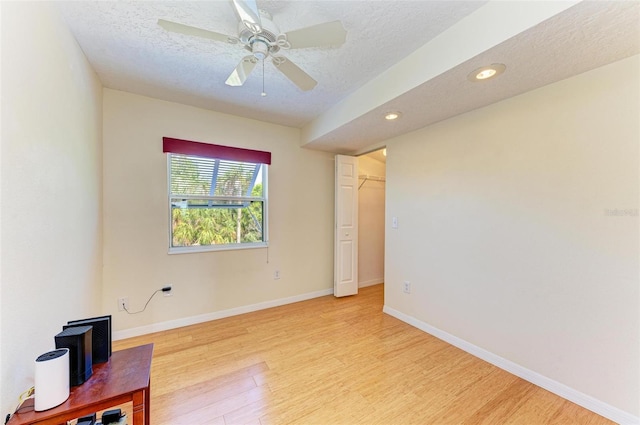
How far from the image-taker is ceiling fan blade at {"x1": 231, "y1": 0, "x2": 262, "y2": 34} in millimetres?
1169

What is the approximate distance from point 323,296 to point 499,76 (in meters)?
3.22

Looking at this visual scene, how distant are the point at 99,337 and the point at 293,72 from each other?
1830mm

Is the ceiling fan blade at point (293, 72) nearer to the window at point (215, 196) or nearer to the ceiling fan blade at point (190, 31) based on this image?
the ceiling fan blade at point (190, 31)

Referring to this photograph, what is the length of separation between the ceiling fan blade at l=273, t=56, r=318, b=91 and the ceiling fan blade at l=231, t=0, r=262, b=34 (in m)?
0.23

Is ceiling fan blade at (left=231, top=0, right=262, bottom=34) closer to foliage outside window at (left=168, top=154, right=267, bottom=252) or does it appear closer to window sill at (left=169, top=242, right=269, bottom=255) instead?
foliage outside window at (left=168, top=154, right=267, bottom=252)

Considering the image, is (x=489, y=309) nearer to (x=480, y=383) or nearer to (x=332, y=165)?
(x=480, y=383)

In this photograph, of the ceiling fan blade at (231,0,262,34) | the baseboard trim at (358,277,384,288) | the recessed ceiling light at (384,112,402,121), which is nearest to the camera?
the ceiling fan blade at (231,0,262,34)

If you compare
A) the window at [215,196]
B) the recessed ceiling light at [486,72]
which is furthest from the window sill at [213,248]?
the recessed ceiling light at [486,72]

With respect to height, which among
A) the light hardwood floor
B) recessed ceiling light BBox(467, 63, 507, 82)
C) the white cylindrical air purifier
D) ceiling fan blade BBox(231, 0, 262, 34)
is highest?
ceiling fan blade BBox(231, 0, 262, 34)

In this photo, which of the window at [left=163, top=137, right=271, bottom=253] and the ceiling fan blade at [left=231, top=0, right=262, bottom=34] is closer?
the ceiling fan blade at [left=231, top=0, right=262, bottom=34]

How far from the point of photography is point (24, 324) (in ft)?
3.62

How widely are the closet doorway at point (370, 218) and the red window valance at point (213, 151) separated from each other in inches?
71.3

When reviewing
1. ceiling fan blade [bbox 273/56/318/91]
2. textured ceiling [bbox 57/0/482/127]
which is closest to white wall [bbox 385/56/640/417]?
textured ceiling [bbox 57/0/482/127]

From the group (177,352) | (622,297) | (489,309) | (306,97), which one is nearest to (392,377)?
(489,309)
